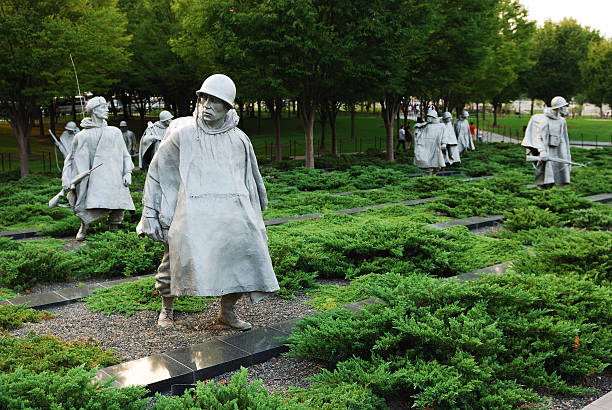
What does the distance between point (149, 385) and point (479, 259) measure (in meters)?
5.30

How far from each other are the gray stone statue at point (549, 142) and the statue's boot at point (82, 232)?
1014 centimetres

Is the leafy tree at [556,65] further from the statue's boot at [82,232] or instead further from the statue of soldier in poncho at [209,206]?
the statue of soldier in poncho at [209,206]

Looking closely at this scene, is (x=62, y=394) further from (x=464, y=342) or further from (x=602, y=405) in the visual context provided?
(x=602, y=405)

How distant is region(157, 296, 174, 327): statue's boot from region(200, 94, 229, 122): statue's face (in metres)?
1.83

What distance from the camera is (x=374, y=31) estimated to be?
21.2 metres

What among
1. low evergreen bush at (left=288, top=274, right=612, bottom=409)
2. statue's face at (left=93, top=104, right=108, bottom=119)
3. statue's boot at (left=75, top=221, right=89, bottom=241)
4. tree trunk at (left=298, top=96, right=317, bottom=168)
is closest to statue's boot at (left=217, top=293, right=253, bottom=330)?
low evergreen bush at (left=288, top=274, right=612, bottom=409)

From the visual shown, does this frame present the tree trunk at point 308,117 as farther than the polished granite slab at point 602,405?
Yes

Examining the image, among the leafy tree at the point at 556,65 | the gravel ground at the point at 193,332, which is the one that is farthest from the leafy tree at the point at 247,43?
the leafy tree at the point at 556,65

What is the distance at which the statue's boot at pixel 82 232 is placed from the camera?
35.3ft

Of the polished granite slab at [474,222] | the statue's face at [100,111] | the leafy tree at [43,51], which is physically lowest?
the polished granite slab at [474,222]

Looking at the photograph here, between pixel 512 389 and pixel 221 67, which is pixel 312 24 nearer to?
pixel 221 67

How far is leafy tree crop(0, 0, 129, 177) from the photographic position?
19703 millimetres

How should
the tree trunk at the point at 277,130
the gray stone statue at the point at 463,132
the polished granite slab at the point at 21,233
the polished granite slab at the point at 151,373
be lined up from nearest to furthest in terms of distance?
the polished granite slab at the point at 151,373 < the polished granite slab at the point at 21,233 < the gray stone statue at the point at 463,132 < the tree trunk at the point at 277,130

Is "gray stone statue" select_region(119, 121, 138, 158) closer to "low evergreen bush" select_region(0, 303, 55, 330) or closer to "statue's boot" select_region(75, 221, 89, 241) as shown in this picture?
"statue's boot" select_region(75, 221, 89, 241)
